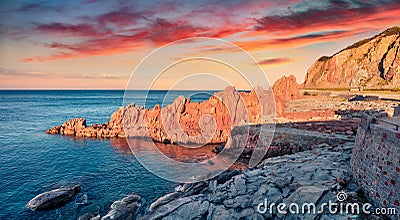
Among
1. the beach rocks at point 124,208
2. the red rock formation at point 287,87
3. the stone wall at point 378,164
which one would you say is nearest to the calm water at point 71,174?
the beach rocks at point 124,208

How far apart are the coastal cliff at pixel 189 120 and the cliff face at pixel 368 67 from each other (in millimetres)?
Answer: 59019

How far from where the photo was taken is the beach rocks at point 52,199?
23281mm

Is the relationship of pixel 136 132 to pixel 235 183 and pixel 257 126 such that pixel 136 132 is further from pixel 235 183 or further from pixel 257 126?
pixel 235 183

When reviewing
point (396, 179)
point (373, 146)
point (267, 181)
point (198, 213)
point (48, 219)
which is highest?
point (373, 146)

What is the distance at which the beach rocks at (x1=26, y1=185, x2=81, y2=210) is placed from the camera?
2328 cm

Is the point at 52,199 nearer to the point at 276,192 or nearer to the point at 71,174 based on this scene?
the point at 71,174

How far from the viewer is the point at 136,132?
2196 inches

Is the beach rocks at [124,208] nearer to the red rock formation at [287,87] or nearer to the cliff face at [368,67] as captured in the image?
A: the red rock formation at [287,87]

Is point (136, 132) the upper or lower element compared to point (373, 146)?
lower

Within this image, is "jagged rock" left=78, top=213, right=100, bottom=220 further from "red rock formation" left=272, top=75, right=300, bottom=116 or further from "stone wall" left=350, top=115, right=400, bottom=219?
"red rock formation" left=272, top=75, right=300, bottom=116

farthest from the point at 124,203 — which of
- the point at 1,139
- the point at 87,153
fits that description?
the point at 1,139

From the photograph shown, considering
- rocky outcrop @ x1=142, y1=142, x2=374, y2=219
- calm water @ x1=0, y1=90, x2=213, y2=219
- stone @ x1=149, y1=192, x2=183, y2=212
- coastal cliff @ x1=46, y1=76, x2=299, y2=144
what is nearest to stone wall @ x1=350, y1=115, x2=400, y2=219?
rocky outcrop @ x1=142, y1=142, x2=374, y2=219

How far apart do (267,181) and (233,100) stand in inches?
1479

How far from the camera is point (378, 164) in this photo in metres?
12.5
